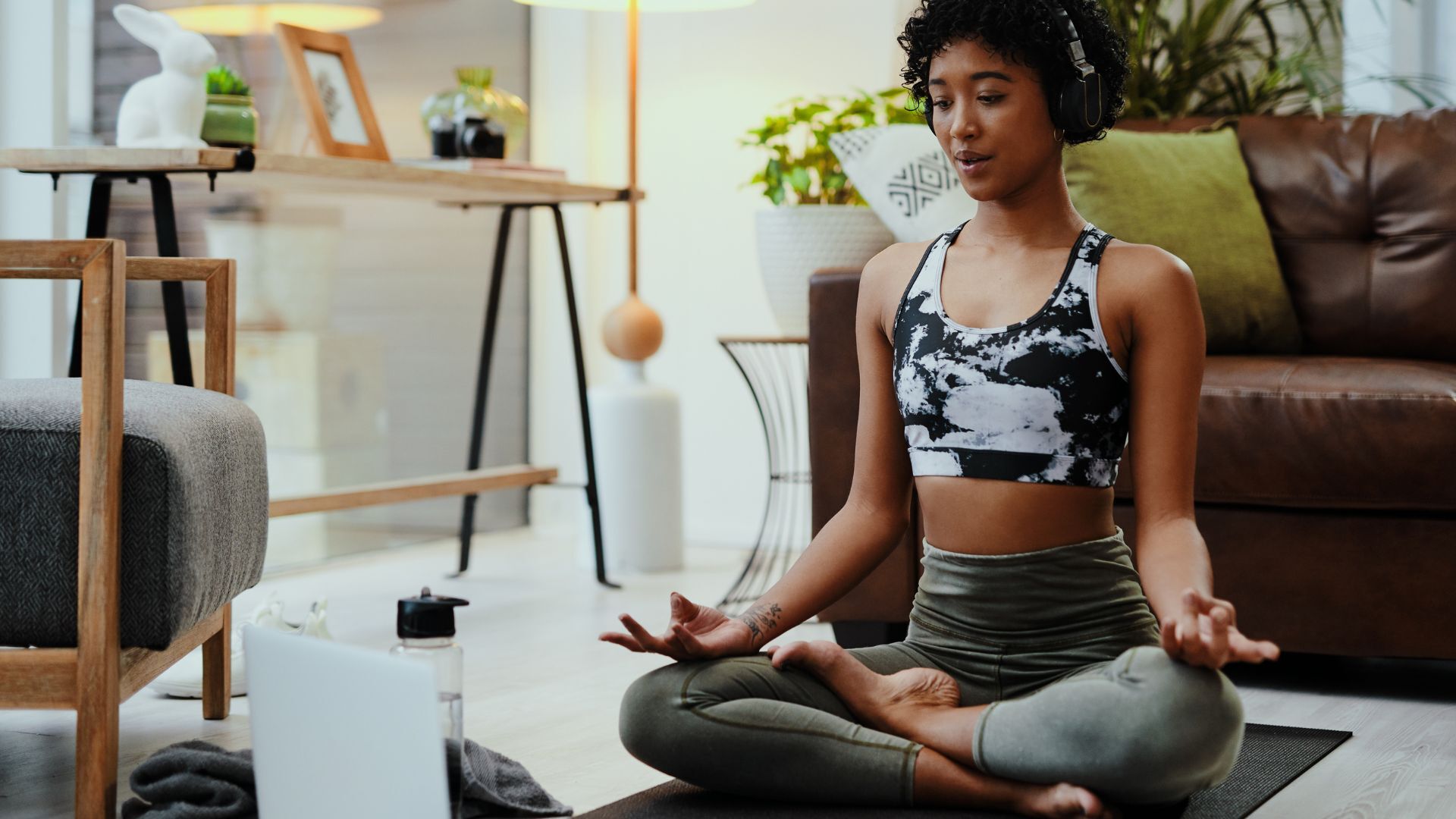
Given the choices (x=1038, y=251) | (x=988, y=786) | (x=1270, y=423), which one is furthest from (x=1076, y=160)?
(x=988, y=786)

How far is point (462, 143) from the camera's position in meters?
3.02

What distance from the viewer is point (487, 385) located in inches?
128

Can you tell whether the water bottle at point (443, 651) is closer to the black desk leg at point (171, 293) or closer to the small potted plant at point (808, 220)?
the black desk leg at point (171, 293)

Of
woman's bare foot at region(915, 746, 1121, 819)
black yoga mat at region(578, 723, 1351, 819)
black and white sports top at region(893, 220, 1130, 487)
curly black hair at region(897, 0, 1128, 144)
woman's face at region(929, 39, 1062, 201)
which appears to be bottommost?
black yoga mat at region(578, 723, 1351, 819)

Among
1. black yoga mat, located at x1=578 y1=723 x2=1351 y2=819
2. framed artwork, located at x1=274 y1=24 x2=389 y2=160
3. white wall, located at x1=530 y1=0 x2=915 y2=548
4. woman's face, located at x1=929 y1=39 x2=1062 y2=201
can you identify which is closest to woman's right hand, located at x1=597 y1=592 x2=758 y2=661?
black yoga mat, located at x1=578 y1=723 x2=1351 y2=819

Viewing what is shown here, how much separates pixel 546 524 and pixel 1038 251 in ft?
8.59

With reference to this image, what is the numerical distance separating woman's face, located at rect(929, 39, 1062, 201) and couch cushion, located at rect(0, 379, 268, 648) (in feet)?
2.61

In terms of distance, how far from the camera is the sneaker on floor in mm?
2098

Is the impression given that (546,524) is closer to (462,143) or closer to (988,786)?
(462,143)

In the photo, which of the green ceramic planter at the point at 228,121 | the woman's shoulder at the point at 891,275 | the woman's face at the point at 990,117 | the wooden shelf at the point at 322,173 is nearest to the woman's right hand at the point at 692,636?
the woman's shoulder at the point at 891,275

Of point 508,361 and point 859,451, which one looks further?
point 508,361

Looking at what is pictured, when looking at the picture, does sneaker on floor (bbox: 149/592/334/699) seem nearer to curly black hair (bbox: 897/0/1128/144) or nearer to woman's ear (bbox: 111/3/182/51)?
woman's ear (bbox: 111/3/182/51)

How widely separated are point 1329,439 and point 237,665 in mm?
1518

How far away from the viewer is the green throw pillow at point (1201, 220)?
8.25 feet
